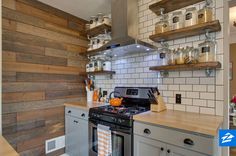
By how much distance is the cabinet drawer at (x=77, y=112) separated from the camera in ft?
7.17

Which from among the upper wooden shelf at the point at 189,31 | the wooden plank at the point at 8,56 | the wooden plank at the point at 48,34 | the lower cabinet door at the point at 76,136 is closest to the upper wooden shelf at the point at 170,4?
the upper wooden shelf at the point at 189,31

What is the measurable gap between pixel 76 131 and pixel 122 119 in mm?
1020

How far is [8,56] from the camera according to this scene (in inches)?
77.6

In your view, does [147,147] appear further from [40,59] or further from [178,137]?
[40,59]

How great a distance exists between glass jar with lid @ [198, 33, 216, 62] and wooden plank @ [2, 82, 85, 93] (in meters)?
2.05

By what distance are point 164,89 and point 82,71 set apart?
1.60 m

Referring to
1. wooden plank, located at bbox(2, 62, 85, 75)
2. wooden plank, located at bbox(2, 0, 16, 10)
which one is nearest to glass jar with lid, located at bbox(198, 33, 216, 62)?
wooden plank, located at bbox(2, 62, 85, 75)

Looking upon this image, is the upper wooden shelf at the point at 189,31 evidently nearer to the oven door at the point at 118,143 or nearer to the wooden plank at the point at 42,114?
the oven door at the point at 118,143

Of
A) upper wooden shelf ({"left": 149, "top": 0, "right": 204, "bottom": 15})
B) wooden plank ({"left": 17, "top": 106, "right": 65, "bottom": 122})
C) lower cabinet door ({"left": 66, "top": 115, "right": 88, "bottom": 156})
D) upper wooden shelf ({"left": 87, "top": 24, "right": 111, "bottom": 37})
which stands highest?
upper wooden shelf ({"left": 149, "top": 0, "right": 204, "bottom": 15})

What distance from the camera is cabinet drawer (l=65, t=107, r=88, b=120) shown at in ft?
7.17

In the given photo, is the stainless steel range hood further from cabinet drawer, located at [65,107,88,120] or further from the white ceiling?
cabinet drawer, located at [65,107,88,120]

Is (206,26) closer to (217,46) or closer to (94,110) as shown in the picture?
(217,46)

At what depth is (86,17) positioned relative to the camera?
289cm

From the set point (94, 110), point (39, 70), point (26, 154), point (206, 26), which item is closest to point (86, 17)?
point (39, 70)
